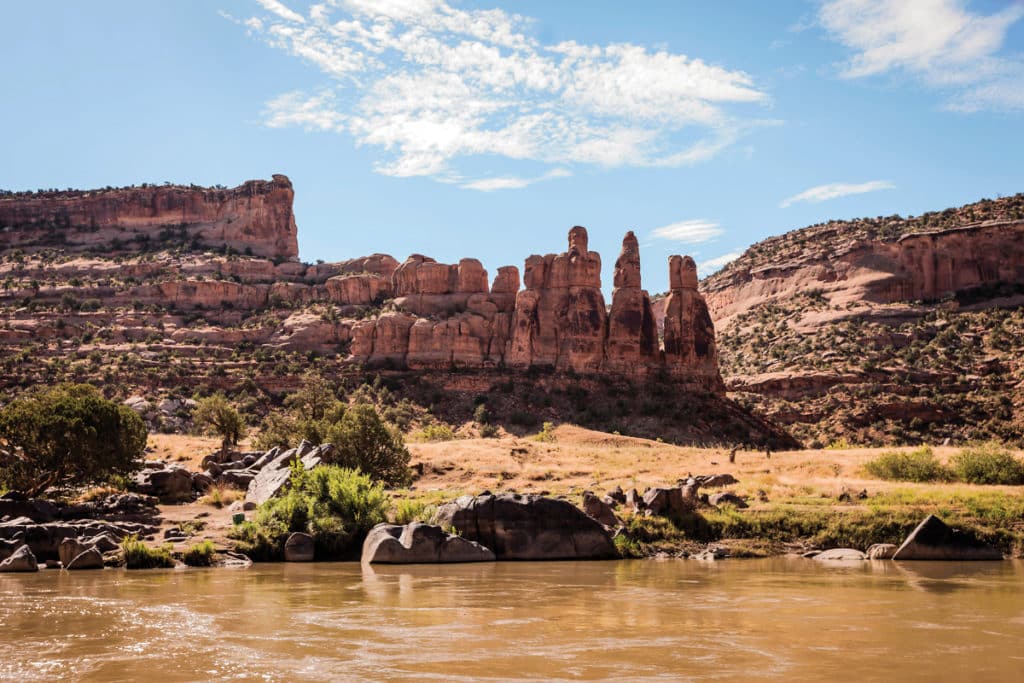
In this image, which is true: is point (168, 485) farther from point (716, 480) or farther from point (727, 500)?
point (716, 480)

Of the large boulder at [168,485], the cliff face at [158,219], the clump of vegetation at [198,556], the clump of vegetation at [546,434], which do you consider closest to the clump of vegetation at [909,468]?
the clump of vegetation at [546,434]

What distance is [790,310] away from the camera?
98.6 m

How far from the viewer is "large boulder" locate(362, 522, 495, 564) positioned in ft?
82.1

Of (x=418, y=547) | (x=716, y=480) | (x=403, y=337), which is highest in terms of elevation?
(x=403, y=337)

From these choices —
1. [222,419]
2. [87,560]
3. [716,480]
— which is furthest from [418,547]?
[222,419]

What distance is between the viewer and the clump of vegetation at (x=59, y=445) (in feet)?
98.2

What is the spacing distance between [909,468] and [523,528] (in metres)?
18.0

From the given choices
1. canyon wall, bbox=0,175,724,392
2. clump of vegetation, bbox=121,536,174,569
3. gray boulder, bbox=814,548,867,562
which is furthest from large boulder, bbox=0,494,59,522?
canyon wall, bbox=0,175,724,392

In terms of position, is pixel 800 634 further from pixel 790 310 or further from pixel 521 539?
pixel 790 310

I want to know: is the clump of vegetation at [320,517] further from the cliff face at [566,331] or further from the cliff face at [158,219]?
the cliff face at [158,219]

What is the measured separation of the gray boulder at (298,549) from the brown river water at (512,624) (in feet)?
4.11

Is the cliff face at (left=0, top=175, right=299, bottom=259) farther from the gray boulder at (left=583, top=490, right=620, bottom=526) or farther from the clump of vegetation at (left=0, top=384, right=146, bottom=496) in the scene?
the gray boulder at (left=583, top=490, right=620, bottom=526)

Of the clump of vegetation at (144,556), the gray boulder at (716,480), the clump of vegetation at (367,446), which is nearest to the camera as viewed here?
the clump of vegetation at (144,556)

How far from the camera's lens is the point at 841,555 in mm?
26828
